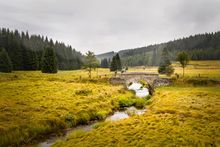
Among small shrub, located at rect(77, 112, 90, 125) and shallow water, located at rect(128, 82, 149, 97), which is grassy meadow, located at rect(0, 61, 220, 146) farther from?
shallow water, located at rect(128, 82, 149, 97)

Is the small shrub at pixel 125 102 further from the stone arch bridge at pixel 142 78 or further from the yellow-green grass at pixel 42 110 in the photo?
the stone arch bridge at pixel 142 78

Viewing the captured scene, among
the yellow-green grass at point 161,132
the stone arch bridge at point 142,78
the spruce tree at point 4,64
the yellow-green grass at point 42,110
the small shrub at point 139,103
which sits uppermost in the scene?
the spruce tree at point 4,64

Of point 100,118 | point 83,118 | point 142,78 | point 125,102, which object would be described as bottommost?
point 100,118

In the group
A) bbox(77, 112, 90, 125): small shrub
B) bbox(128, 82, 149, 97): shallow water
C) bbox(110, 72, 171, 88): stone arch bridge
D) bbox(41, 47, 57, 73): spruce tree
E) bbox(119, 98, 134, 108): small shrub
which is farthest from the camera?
bbox(41, 47, 57, 73): spruce tree

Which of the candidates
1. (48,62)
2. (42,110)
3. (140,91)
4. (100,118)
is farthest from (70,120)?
(48,62)

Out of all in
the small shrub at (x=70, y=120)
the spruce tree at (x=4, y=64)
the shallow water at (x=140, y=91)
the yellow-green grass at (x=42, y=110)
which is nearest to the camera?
the yellow-green grass at (x=42, y=110)

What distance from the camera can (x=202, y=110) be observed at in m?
41.1

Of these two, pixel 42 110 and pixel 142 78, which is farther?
pixel 142 78

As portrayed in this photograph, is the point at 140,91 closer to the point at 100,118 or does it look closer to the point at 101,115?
the point at 101,115

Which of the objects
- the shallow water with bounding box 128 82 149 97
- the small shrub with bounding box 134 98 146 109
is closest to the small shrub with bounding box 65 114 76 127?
the small shrub with bounding box 134 98 146 109

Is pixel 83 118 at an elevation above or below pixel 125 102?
above

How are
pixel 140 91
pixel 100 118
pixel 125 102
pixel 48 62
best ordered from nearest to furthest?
pixel 100 118, pixel 125 102, pixel 140 91, pixel 48 62

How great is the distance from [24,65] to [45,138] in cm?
11120

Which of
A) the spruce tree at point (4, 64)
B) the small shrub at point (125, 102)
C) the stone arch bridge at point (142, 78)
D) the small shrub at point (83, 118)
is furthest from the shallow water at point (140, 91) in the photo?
the spruce tree at point (4, 64)
